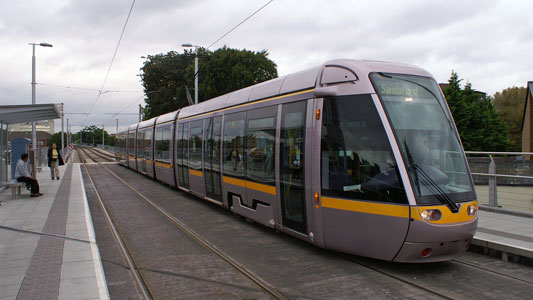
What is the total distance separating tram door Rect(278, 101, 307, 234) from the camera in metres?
A: 6.59

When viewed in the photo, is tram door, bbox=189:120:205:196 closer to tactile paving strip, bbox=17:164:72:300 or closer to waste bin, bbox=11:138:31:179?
tactile paving strip, bbox=17:164:72:300

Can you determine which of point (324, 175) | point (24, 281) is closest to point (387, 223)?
point (324, 175)

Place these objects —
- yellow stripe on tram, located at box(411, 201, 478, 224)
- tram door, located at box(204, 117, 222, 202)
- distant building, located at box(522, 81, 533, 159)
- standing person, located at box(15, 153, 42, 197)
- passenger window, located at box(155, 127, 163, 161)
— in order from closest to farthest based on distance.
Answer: yellow stripe on tram, located at box(411, 201, 478, 224) → tram door, located at box(204, 117, 222, 202) → standing person, located at box(15, 153, 42, 197) → passenger window, located at box(155, 127, 163, 161) → distant building, located at box(522, 81, 533, 159)

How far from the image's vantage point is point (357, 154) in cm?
572

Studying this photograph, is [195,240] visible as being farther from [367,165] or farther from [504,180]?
[504,180]

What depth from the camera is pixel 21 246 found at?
6.89 meters

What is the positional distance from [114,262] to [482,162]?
8.96 m

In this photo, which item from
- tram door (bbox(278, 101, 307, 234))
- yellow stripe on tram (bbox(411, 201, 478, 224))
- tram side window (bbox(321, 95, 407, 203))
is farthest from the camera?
tram door (bbox(278, 101, 307, 234))

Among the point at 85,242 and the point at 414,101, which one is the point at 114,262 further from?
the point at 414,101

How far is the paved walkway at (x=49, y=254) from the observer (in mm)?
4806

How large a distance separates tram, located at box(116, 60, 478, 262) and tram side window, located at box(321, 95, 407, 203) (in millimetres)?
15

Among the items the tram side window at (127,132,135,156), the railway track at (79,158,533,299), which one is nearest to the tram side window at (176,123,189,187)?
the railway track at (79,158,533,299)

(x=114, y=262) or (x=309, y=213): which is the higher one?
(x=309, y=213)

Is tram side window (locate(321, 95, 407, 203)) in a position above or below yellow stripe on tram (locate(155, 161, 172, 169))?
above
